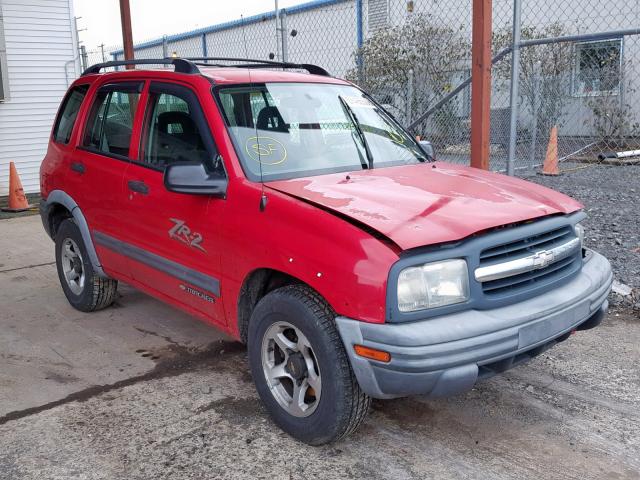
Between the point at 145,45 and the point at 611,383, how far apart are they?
1790 cm

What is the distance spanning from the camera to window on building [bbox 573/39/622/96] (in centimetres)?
1195

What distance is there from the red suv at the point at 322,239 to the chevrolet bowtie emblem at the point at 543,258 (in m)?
0.01

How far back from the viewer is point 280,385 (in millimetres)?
3373

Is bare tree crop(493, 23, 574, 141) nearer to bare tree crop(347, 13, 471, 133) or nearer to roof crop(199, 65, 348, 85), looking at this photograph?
bare tree crop(347, 13, 471, 133)

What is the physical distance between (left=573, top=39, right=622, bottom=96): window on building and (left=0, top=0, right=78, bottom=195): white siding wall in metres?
9.64

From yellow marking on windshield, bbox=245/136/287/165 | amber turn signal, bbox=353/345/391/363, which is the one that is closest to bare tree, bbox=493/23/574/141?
yellow marking on windshield, bbox=245/136/287/165

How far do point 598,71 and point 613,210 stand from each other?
6.13m

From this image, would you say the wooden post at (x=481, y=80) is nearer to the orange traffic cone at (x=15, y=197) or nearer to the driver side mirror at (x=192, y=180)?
the driver side mirror at (x=192, y=180)

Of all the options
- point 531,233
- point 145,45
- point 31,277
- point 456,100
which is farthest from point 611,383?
point 145,45

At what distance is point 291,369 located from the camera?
10.4 feet

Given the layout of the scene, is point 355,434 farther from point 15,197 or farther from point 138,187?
point 15,197

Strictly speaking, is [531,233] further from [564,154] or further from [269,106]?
[564,154]

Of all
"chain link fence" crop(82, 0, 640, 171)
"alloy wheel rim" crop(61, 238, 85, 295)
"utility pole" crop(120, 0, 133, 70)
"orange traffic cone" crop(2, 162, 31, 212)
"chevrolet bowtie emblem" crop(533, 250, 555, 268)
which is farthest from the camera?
"chain link fence" crop(82, 0, 640, 171)

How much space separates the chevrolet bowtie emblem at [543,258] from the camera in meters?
3.04
